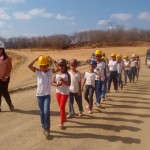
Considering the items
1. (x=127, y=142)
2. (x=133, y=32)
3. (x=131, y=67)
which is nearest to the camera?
(x=127, y=142)

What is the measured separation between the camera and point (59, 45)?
284ft

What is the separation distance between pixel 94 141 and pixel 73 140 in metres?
0.44

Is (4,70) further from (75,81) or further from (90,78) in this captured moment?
(90,78)

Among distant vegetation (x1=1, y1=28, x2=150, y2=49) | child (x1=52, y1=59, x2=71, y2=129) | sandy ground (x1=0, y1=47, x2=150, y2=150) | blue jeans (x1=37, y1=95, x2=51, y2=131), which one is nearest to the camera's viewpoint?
sandy ground (x1=0, y1=47, x2=150, y2=150)

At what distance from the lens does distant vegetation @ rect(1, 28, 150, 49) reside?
86.8m

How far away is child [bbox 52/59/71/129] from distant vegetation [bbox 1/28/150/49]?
7556 cm

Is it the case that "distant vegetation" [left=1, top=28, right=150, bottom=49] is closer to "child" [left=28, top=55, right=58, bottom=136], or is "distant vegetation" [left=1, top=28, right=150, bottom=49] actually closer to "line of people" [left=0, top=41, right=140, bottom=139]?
"line of people" [left=0, top=41, right=140, bottom=139]

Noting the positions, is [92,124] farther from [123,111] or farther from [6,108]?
[6,108]

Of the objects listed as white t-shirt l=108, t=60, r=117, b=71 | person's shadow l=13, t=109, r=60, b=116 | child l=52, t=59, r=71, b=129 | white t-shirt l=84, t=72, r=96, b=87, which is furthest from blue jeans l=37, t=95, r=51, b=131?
white t-shirt l=108, t=60, r=117, b=71

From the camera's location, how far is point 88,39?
306 ft

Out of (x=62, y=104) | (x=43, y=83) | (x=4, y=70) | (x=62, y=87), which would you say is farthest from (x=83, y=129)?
(x=4, y=70)

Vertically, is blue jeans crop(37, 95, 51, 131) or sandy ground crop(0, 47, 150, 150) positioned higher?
blue jeans crop(37, 95, 51, 131)

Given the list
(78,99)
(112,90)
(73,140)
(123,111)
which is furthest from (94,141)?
(112,90)

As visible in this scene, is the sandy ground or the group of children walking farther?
the group of children walking
